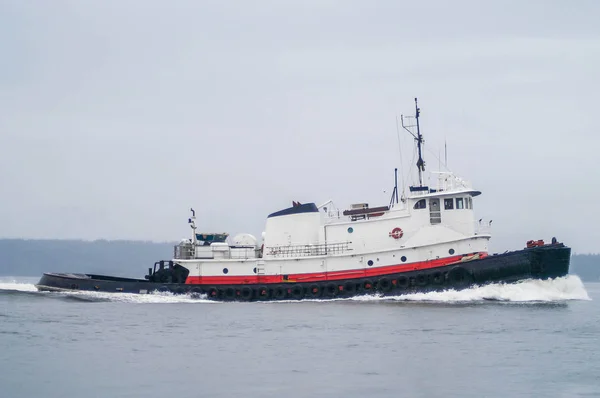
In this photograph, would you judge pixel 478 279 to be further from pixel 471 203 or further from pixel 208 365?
pixel 208 365

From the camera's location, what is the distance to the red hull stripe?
112ft

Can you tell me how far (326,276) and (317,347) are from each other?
1286 centimetres

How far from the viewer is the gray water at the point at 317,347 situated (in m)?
17.4

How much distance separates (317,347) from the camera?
74.6 ft

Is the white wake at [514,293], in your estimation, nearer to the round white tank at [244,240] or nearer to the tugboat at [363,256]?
the tugboat at [363,256]

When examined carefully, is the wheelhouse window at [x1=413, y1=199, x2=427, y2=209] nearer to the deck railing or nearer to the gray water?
the deck railing

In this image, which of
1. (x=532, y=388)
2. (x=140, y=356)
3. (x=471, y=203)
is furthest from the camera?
(x=471, y=203)

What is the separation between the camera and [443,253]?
3431 cm

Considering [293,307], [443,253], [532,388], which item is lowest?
[532,388]

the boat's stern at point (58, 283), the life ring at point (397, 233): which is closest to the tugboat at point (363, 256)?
the life ring at point (397, 233)

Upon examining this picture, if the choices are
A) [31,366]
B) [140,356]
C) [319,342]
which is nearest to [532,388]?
[319,342]

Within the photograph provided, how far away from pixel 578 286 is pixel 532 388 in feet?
61.6

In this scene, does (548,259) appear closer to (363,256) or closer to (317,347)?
(363,256)

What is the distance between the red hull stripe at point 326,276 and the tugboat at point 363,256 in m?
0.05
